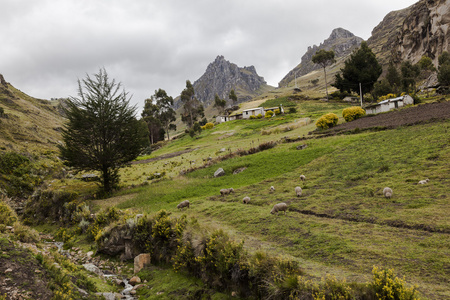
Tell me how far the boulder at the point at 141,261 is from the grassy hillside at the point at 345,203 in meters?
3.64

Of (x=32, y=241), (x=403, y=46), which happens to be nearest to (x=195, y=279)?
(x=32, y=241)

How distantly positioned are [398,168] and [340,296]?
13864 millimetres

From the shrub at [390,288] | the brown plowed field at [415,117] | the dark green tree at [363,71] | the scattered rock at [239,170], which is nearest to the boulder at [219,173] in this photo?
the scattered rock at [239,170]

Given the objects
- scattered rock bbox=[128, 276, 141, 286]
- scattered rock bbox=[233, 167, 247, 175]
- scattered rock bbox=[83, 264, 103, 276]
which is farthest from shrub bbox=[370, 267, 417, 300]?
scattered rock bbox=[233, 167, 247, 175]

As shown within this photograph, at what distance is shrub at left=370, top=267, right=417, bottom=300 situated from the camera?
217 inches

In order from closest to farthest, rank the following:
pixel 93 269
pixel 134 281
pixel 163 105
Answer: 1. pixel 134 281
2. pixel 93 269
3. pixel 163 105

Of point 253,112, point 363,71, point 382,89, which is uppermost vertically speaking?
point 363,71

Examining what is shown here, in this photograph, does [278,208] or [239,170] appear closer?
[278,208]

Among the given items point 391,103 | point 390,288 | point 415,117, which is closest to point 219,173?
point 390,288

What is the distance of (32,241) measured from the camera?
44.5 feet

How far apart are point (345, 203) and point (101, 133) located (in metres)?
23.7

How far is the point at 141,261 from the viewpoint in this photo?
13.3m

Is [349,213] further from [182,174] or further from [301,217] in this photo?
[182,174]

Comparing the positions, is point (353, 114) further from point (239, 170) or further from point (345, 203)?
point (345, 203)
